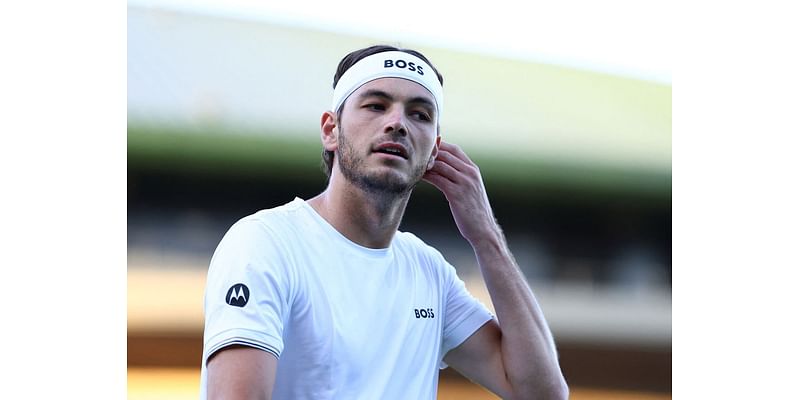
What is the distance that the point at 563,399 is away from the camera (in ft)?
5.94

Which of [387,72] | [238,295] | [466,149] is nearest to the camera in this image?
[238,295]

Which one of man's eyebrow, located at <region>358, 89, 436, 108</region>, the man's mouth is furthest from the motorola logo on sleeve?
man's eyebrow, located at <region>358, 89, 436, 108</region>

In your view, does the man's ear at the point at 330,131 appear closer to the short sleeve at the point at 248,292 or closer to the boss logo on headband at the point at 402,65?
the boss logo on headband at the point at 402,65

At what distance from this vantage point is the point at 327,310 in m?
1.55

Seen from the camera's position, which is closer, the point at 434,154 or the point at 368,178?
the point at 368,178

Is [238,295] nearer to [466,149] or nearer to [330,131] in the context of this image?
[330,131]

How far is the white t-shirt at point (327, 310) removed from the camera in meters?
1.42

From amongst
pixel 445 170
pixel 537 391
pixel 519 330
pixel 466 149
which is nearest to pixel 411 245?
pixel 445 170

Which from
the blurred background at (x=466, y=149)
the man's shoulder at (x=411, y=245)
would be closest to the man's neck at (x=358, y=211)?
the man's shoulder at (x=411, y=245)

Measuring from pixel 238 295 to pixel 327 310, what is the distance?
7.6 inches

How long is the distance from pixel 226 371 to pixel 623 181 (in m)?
2.67

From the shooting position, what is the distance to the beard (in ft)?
5.45
